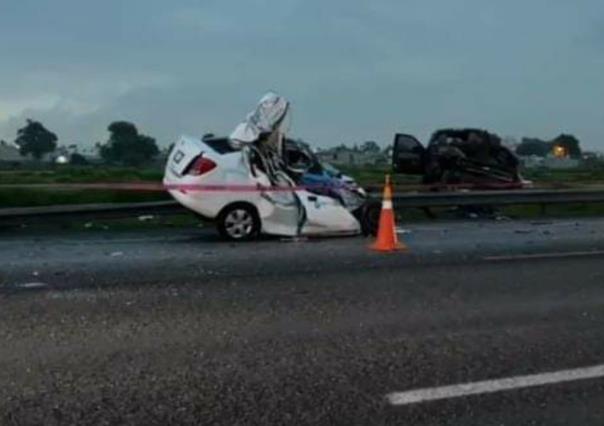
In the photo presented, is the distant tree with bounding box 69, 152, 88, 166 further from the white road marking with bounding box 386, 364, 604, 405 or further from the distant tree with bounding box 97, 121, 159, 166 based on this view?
the white road marking with bounding box 386, 364, 604, 405

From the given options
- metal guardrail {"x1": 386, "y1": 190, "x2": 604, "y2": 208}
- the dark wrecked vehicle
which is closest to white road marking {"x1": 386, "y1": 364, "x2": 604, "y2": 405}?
metal guardrail {"x1": 386, "y1": 190, "x2": 604, "y2": 208}

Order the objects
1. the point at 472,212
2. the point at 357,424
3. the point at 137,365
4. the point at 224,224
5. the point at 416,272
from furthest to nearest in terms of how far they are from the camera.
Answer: the point at 472,212 < the point at 224,224 < the point at 416,272 < the point at 137,365 < the point at 357,424

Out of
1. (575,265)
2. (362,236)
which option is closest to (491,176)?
(362,236)

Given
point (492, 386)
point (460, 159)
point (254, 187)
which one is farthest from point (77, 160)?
point (492, 386)

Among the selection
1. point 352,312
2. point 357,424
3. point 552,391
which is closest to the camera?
point 357,424

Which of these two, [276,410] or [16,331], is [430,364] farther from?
[16,331]

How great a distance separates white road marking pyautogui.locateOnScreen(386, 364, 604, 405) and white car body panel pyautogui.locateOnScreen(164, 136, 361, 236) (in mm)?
8254

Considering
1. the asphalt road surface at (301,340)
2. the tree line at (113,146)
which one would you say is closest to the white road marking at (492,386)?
the asphalt road surface at (301,340)

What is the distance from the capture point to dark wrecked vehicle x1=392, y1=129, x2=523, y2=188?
21.8 metres

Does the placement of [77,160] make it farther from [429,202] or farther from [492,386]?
[492,386]

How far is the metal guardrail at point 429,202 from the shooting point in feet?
50.4

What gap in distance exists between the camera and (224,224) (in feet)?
42.8

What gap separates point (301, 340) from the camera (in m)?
5.79

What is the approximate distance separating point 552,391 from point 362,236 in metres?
9.00
